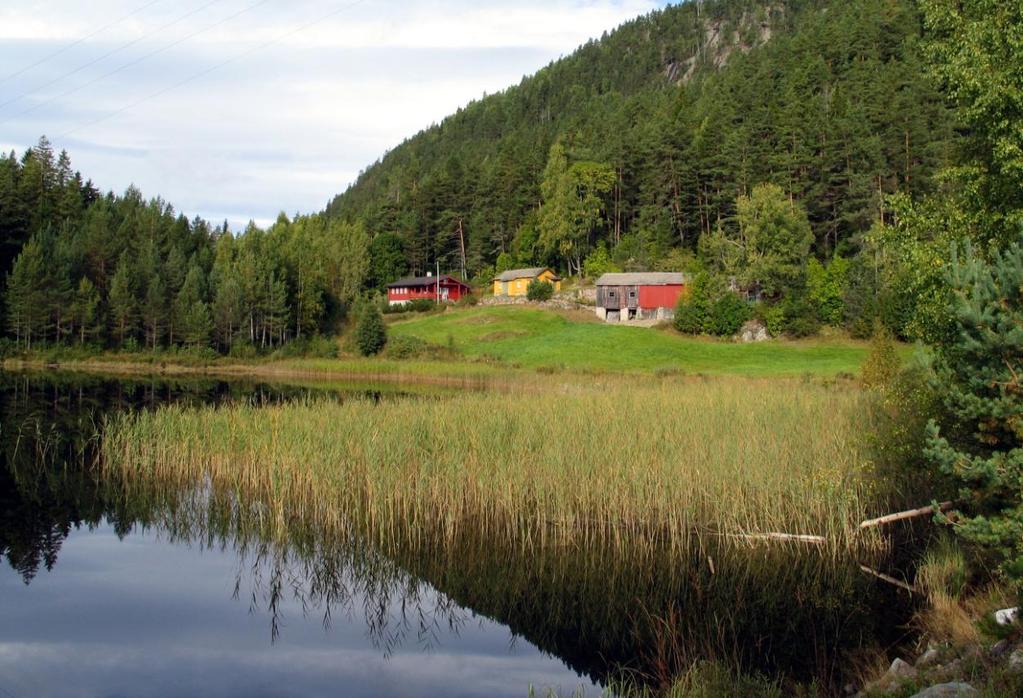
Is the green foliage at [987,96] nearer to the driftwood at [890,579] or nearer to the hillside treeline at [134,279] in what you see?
the driftwood at [890,579]

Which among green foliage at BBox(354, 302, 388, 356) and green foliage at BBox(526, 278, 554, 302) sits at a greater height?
green foliage at BBox(526, 278, 554, 302)

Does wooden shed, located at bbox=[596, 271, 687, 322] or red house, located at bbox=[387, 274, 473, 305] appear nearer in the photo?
wooden shed, located at bbox=[596, 271, 687, 322]

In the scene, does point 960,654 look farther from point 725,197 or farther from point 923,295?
point 725,197

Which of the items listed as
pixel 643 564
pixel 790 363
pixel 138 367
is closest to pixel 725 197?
pixel 790 363

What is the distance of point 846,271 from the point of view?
5638cm

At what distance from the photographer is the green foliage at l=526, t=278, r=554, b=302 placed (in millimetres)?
74688

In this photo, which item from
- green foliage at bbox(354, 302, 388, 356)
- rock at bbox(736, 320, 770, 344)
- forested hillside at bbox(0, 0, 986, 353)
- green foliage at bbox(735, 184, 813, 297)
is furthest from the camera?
green foliage at bbox(354, 302, 388, 356)

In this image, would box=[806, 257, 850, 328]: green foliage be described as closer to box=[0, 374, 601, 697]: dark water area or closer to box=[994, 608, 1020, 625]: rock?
box=[0, 374, 601, 697]: dark water area

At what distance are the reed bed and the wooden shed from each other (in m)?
48.4

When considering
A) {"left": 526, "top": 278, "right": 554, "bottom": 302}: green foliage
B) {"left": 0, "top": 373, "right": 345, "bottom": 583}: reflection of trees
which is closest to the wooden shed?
{"left": 526, "top": 278, "right": 554, "bottom": 302}: green foliage

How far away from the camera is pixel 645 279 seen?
66188mm

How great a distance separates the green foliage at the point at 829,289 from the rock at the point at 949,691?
51.5m

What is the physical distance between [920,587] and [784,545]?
2.30m

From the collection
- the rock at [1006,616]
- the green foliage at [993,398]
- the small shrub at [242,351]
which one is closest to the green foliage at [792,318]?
the small shrub at [242,351]
